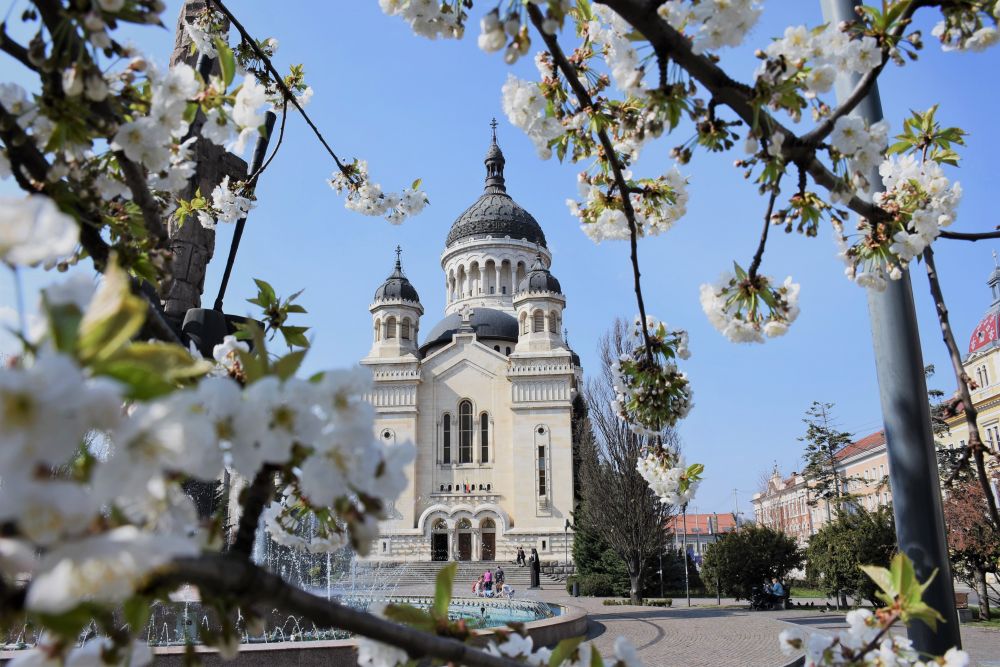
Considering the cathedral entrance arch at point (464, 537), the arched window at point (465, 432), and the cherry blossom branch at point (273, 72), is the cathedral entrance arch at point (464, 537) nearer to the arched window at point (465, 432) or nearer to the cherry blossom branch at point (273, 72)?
the arched window at point (465, 432)

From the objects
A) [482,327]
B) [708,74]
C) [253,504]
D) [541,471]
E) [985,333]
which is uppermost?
[482,327]

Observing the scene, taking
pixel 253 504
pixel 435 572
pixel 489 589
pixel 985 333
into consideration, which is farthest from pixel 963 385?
pixel 985 333

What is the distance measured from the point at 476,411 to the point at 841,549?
80.7 ft

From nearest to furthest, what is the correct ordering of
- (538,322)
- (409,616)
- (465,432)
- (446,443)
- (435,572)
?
1. (409,616)
2. (435,572)
3. (446,443)
4. (465,432)
5. (538,322)

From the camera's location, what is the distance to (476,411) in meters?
41.2

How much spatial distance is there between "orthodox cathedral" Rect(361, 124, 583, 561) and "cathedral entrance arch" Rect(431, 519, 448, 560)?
5 centimetres

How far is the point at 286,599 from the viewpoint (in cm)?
105

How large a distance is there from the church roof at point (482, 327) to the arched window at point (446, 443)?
5.67 metres

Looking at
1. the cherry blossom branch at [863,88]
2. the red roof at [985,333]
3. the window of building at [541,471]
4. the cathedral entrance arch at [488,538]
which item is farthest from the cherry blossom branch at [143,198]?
the red roof at [985,333]

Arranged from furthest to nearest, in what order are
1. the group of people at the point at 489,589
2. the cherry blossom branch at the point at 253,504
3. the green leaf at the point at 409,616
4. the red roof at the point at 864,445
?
the red roof at the point at 864,445 → the group of people at the point at 489,589 → the green leaf at the point at 409,616 → the cherry blossom branch at the point at 253,504

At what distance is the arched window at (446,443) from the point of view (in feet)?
133

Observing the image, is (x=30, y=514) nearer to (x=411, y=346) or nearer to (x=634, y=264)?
(x=634, y=264)

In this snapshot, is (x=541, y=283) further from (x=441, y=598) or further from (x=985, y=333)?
(x=441, y=598)

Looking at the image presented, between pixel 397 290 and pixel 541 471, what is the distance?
1317 cm
